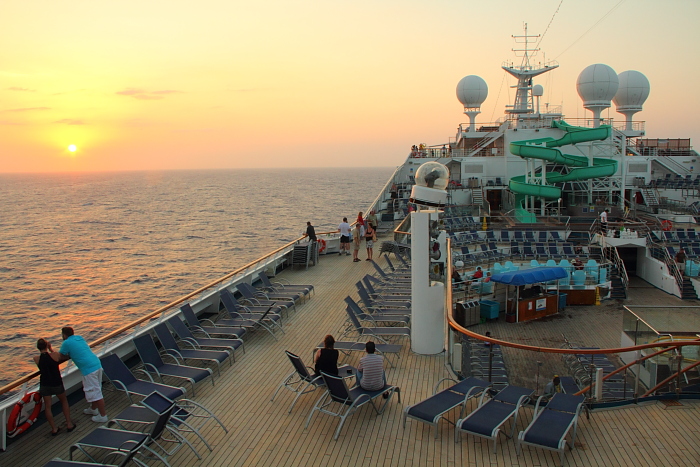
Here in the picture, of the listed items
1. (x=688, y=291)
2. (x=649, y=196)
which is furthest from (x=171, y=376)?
(x=649, y=196)

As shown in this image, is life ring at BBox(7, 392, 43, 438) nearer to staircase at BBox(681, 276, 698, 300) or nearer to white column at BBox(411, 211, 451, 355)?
white column at BBox(411, 211, 451, 355)

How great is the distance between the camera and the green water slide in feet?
78.7

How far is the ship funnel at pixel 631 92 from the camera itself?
108 ft

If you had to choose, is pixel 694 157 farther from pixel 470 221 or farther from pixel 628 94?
pixel 470 221

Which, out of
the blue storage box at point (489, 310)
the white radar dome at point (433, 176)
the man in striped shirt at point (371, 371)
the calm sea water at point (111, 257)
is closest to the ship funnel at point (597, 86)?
the calm sea water at point (111, 257)

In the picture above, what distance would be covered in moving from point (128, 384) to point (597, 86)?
29906 mm

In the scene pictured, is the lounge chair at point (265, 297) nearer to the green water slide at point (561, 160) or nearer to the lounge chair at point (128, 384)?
the lounge chair at point (128, 384)

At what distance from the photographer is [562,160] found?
25.1 m

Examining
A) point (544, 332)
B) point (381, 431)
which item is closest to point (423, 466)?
point (381, 431)

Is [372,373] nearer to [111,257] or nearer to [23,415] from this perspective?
[23,415]

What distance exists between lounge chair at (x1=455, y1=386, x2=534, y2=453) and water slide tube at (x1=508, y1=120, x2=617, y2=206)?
1987cm

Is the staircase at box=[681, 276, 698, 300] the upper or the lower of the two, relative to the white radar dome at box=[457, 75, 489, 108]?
lower

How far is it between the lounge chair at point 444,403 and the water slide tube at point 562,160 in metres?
19.8

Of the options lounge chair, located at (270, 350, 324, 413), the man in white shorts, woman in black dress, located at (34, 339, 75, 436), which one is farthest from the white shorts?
lounge chair, located at (270, 350, 324, 413)
